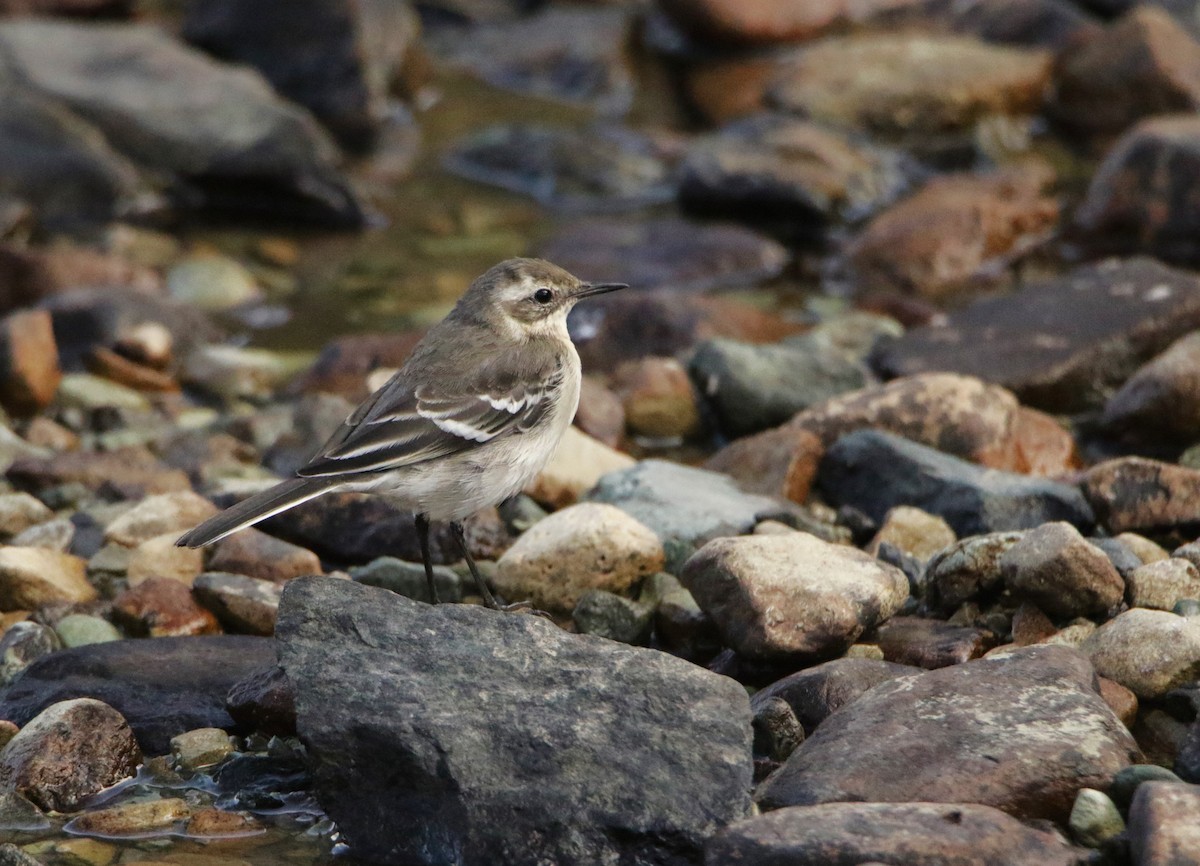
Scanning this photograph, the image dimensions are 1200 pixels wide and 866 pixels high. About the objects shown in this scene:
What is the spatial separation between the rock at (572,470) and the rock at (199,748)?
2.65 metres

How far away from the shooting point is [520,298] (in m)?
7.54

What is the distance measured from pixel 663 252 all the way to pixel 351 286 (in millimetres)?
2558

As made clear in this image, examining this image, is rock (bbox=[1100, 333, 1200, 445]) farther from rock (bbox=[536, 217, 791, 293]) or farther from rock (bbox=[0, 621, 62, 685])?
rock (bbox=[0, 621, 62, 685])

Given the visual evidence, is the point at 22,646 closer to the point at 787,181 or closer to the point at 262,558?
the point at 262,558

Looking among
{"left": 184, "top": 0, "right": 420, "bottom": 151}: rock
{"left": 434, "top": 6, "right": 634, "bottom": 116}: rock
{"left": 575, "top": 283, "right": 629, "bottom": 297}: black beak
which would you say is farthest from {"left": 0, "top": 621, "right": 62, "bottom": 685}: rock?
{"left": 434, "top": 6, "right": 634, "bottom": 116}: rock

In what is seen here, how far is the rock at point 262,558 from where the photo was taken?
7359 mm

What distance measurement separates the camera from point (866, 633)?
20.8 ft

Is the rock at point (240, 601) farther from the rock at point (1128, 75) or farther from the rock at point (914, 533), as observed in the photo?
the rock at point (1128, 75)

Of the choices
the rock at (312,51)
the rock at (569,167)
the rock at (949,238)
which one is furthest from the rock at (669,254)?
the rock at (312,51)

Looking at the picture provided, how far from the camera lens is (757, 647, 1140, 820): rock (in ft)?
16.4

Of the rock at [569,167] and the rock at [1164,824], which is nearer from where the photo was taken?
the rock at [1164,824]

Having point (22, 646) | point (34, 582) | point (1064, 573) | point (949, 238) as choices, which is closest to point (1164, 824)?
point (1064, 573)

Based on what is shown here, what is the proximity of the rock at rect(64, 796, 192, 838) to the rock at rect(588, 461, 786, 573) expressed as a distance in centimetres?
262

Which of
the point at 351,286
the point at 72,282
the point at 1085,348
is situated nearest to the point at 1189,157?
the point at 1085,348
